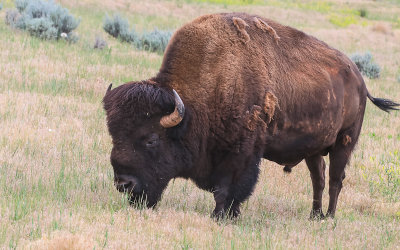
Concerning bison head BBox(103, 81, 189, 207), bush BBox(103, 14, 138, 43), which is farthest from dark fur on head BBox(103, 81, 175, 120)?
bush BBox(103, 14, 138, 43)

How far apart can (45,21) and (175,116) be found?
34.3 feet

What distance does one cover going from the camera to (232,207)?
6.25 m

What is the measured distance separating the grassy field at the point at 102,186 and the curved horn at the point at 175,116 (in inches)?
32.1

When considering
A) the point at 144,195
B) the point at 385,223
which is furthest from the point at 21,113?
the point at 385,223

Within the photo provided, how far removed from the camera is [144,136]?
578 centimetres

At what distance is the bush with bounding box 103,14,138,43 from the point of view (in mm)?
18688

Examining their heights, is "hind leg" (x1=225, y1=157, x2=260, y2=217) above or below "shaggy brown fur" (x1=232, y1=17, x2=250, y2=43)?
below

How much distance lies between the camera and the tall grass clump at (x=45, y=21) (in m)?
15.3

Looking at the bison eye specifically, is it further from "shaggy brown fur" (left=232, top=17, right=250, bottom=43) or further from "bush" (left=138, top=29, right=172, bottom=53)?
"bush" (left=138, top=29, right=172, bottom=53)

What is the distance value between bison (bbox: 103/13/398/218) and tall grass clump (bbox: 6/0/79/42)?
9497 mm

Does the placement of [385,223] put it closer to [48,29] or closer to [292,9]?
[48,29]

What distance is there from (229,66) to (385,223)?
2.53m

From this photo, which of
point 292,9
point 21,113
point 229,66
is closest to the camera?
point 229,66

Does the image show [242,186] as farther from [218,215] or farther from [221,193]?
[218,215]
